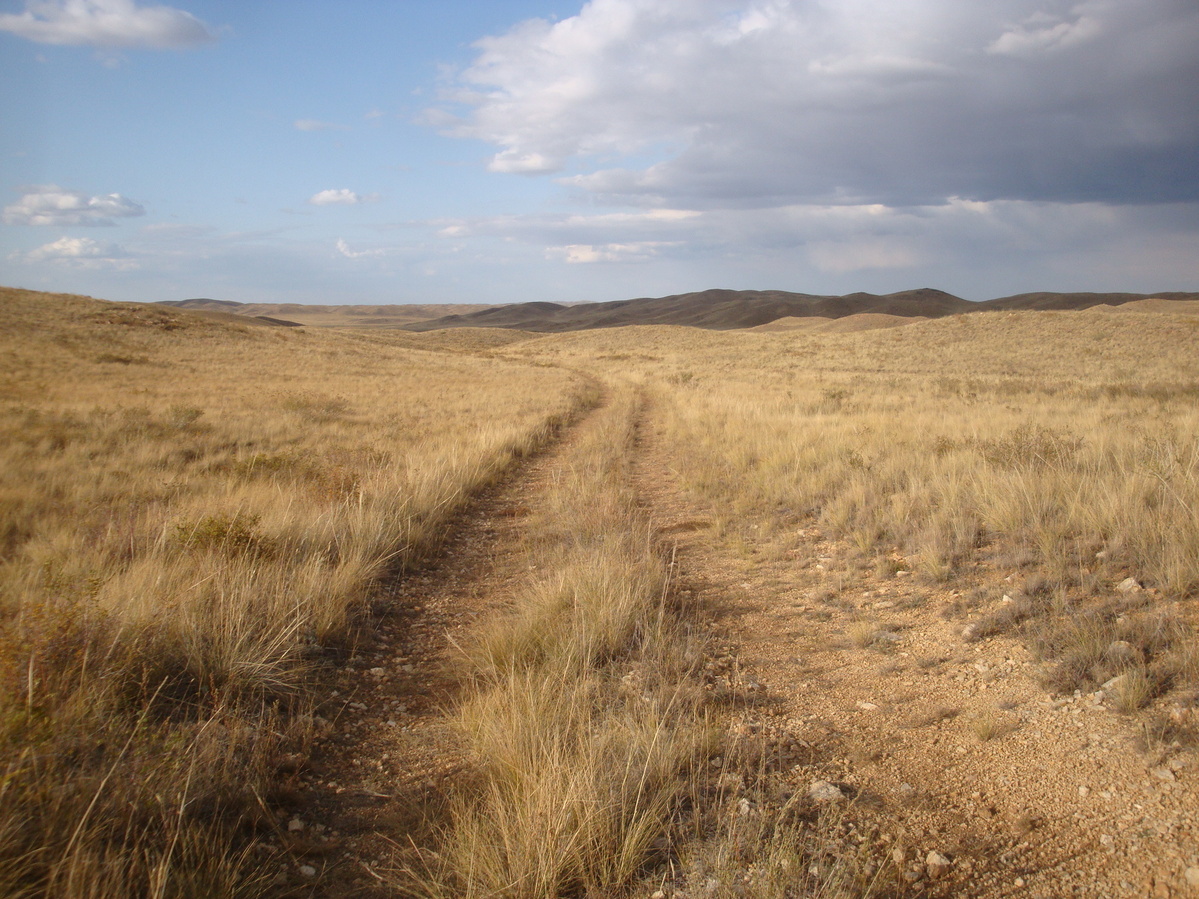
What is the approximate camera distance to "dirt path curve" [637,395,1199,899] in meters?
2.30

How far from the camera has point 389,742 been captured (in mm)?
3191

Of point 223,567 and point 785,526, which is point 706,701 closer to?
point 223,567

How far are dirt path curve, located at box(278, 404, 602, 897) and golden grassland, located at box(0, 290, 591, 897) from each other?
20 centimetres

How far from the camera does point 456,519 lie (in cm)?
759

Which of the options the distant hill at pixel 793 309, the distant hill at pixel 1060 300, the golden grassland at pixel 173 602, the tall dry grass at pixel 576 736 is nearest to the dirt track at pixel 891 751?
the tall dry grass at pixel 576 736

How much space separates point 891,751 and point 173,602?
13.4 ft

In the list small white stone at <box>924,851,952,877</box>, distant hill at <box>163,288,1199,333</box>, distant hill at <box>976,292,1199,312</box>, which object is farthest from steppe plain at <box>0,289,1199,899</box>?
distant hill at <box>976,292,1199,312</box>

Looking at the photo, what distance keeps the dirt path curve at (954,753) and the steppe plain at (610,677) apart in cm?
2

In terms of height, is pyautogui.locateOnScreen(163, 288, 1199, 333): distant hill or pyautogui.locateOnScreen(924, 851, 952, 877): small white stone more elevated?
pyautogui.locateOnScreen(163, 288, 1199, 333): distant hill

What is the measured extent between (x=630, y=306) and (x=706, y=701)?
18464 cm

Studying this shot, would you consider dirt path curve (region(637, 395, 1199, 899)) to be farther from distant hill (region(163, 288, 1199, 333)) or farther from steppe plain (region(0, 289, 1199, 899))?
distant hill (region(163, 288, 1199, 333))

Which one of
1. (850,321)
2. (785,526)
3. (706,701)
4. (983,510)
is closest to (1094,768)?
(706,701)

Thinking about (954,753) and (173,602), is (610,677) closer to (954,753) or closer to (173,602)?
(954,753)

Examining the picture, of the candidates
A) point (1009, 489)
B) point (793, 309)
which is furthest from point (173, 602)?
point (793, 309)
